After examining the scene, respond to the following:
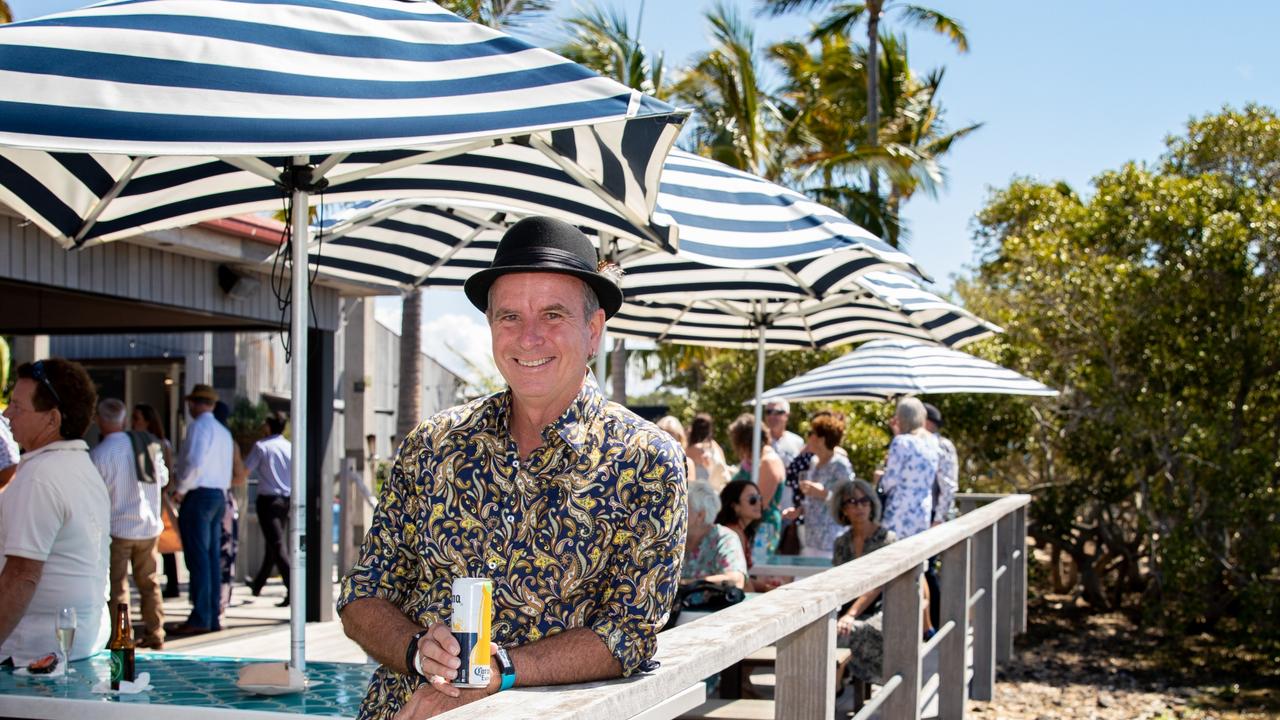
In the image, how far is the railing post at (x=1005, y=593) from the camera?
9.23 metres

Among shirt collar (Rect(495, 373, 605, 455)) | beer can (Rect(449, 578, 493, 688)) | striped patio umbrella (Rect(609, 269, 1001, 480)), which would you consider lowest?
beer can (Rect(449, 578, 493, 688))

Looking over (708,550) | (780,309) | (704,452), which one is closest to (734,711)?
(708,550)

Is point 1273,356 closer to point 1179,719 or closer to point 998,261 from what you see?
point 1179,719

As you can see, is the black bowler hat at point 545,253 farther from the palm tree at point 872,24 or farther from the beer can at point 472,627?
the palm tree at point 872,24

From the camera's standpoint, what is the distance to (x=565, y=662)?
2.03 m

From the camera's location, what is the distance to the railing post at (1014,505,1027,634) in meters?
10.3

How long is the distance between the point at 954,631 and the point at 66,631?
3.56 metres

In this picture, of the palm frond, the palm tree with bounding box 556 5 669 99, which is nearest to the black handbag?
the palm tree with bounding box 556 5 669 99

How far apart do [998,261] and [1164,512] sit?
12422 mm

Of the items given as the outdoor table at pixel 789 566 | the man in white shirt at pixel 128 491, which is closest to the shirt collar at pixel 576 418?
the outdoor table at pixel 789 566

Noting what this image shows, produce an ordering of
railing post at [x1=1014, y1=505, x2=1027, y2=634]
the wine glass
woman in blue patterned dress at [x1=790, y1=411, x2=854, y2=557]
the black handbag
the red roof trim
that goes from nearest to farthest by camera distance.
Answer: the wine glass < the black handbag < the red roof trim < woman in blue patterned dress at [x1=790, y1=411, x2=854, y2=557] < railing post at [x1=1014, y1=505, x2=1027, y2=634]

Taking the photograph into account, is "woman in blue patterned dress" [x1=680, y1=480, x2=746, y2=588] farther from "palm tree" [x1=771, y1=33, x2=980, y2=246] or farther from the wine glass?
"palm tree" [x1=771, y1=33, x2=980, y2=246]

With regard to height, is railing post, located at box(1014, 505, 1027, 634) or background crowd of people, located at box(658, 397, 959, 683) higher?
background crowd of people, located at box(658, 397, 959, 683)

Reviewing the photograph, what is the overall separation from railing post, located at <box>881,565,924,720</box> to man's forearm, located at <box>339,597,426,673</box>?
2.03 meters
